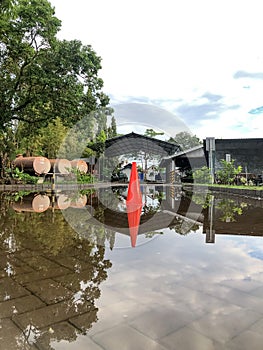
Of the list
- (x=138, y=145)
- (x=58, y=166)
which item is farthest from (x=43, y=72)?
(x=58, y=166)

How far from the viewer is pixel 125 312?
253 centimetres

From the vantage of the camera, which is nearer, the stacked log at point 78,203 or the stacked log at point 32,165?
the stacked log at point 78,203

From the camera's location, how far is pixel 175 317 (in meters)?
2.43

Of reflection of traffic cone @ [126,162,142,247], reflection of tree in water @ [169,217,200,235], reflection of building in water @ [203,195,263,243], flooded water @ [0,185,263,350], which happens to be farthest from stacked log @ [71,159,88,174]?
flooded water @ [0,185,263,350]

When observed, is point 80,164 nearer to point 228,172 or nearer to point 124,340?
point 228,172

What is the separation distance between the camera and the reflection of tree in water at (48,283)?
2.27 m

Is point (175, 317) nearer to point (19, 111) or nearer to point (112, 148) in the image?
point (19, 111)

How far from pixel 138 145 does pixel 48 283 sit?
Answer: 20.8 m

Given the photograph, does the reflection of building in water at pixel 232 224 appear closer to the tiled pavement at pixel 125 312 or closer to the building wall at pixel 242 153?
the tiled pavement at pixel 125 312

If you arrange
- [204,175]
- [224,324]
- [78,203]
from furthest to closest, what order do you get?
[204,175] < [78,203] < [224,324]

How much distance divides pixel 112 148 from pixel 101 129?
24.0 ft

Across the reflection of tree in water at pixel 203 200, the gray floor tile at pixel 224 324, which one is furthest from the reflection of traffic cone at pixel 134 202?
the gray floor tile at pixel 224 324

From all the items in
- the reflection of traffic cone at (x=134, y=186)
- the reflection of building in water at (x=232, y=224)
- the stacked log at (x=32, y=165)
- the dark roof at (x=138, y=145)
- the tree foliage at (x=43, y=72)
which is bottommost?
the reflection of building in water at (x=232, y=224)

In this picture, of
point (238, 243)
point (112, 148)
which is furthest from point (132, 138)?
point (238, 243)
